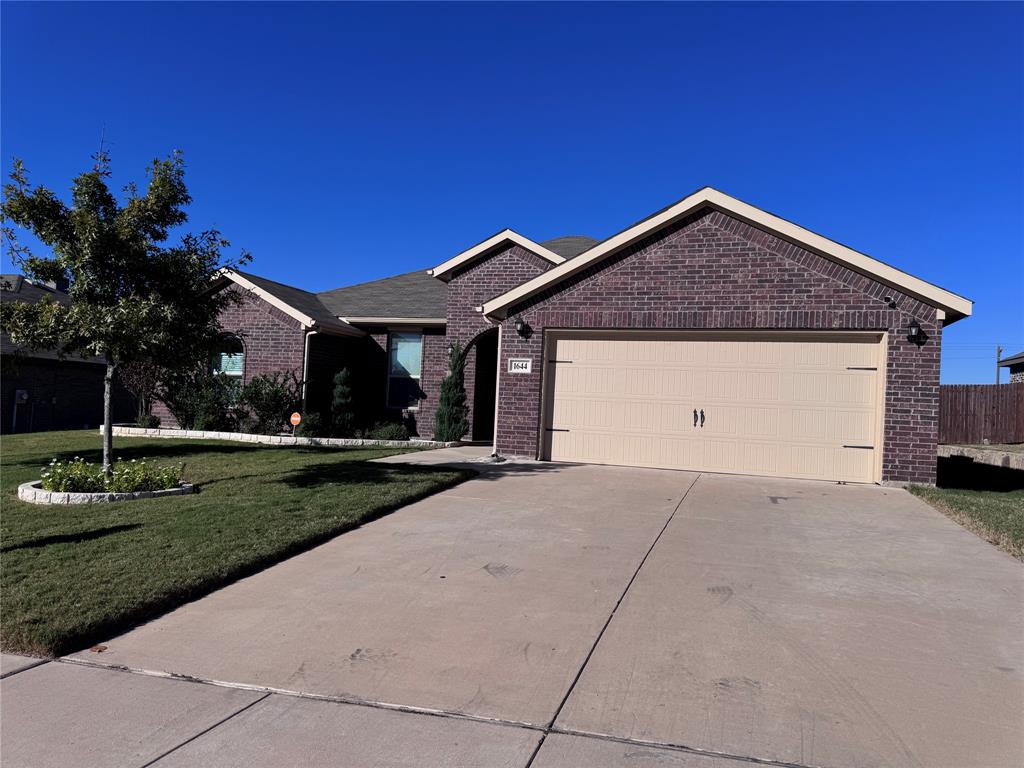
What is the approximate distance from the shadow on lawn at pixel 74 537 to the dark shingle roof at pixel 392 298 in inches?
452

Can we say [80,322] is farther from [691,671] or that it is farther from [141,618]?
[691,671]

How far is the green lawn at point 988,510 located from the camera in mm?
7129

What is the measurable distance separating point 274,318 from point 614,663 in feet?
50.9

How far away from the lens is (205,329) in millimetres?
9656

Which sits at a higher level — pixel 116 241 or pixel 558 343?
pixel 116 241

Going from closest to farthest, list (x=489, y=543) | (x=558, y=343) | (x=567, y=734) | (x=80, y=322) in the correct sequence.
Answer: (x=567, y=734) → (x=489, y=543) → (x=80, y=322) → (x=558, y=343)

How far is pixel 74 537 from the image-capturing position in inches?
264

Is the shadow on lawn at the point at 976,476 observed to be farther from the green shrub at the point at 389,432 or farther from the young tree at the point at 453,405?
the green shrub at the point at 389,432

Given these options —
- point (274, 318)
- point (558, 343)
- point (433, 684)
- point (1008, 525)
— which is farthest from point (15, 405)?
point (1008, 525)

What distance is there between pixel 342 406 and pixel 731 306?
975cm

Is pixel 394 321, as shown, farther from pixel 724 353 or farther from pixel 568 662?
pixel 568 662

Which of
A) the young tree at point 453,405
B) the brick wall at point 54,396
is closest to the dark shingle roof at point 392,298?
the young tree at point 453,405

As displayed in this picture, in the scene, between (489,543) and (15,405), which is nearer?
(489,543)

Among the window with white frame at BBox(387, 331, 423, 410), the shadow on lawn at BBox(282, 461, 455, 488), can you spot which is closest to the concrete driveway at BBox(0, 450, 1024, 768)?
the shadow on lawn at BBox(282, 461, 455, 488)
